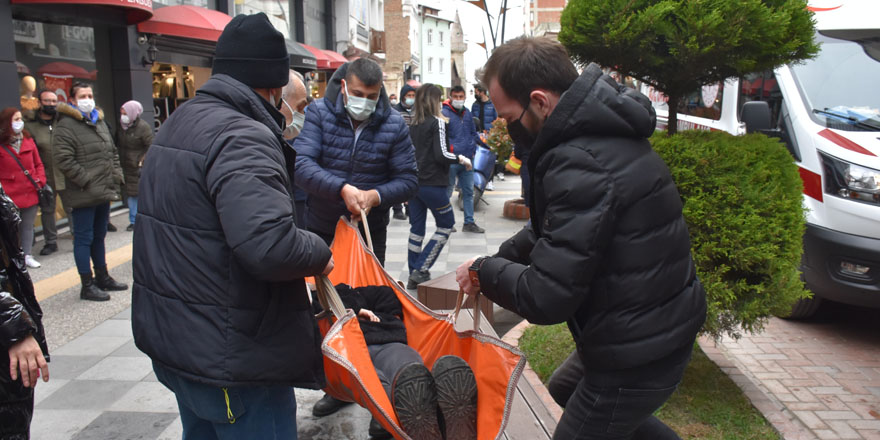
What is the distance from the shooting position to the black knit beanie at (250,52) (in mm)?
2201

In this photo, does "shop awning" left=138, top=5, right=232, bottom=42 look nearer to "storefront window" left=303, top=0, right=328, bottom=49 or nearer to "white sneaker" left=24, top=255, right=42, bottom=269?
"white sneaker" left=24, top=255, right=42, bottom=269

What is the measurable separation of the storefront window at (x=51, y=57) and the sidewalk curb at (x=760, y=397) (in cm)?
834

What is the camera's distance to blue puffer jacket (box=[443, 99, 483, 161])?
972 cm

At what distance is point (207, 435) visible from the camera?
236 centimetres

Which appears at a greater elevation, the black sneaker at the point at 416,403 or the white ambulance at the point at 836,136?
the white ambulance at the point at 836,136

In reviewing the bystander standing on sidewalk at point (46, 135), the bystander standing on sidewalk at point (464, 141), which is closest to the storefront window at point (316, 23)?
the bystander standing on sidewalk at point (464, 141)

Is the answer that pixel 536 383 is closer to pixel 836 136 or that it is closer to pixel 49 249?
pixel 836 136

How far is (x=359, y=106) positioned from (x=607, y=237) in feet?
8.30

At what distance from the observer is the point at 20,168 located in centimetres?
686

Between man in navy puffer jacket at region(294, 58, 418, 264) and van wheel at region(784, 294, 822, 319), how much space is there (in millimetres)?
3179

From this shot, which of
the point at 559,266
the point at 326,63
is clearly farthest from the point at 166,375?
the point at 326,63

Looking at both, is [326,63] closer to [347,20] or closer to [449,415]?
[347,20]

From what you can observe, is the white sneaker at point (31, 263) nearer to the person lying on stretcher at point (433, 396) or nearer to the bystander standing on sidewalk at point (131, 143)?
the bystander standing on sidewalk at point (131, 143)

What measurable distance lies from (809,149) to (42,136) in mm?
7876
